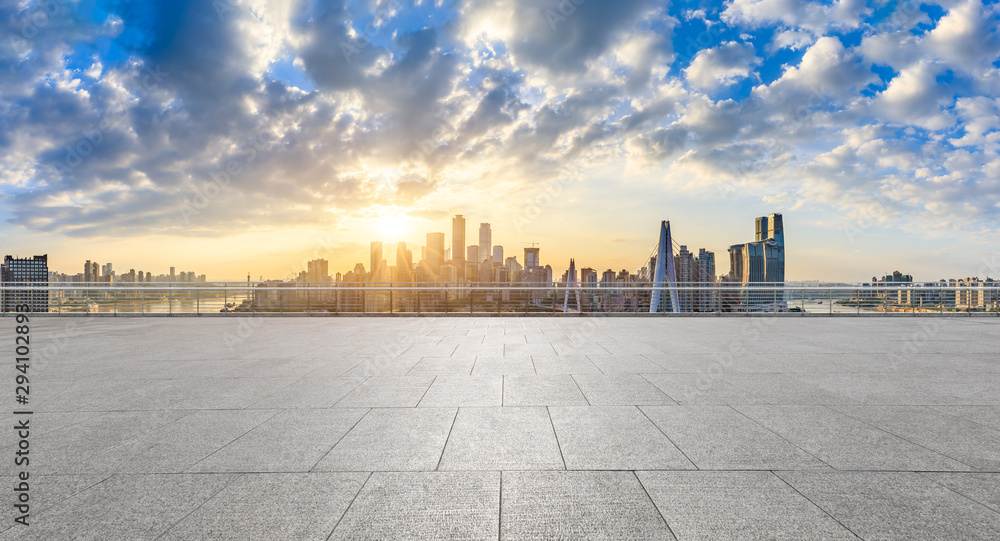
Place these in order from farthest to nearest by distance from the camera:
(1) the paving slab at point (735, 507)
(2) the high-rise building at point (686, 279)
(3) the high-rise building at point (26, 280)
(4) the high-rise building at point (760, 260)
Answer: (4) the high-rise building at point (760, 260) → (3) the high-rise building at point (26, 280) → (2) the high-rise building at point (686, 279) → (1) the paving slab at point (735, 507)

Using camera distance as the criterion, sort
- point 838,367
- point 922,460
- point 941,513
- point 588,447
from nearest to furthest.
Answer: point 941,513 < point 922,460 < point 588,447 < point 838,367

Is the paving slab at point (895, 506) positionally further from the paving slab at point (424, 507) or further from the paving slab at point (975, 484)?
the paving slab at point (424, 507)

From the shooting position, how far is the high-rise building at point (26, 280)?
1780 centimetres

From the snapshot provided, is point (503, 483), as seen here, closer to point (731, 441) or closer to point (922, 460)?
point (731, 441)

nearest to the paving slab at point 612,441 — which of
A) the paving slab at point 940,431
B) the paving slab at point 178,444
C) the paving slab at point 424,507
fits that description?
the paving slab at point 424,507

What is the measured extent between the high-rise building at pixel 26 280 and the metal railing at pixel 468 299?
24cm

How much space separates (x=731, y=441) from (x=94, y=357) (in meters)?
10.1

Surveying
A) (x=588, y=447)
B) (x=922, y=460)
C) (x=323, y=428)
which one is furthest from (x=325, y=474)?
(x=922, y=460)

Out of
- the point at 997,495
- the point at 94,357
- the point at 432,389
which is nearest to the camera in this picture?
the point at 997,495

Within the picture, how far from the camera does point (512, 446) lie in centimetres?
382

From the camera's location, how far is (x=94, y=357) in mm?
8234

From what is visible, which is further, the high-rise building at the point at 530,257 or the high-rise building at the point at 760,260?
the high-rise building at the point at 530,257

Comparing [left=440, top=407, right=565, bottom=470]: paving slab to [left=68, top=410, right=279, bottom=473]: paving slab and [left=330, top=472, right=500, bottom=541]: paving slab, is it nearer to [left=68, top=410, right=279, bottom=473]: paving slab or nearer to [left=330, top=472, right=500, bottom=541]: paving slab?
[left=330, top=472, right=500, bottom=541]: paving slab

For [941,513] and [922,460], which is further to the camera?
[922,460]
